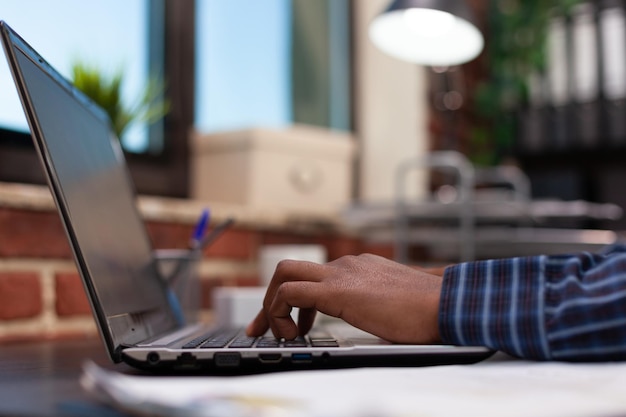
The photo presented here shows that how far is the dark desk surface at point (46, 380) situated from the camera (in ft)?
1.05

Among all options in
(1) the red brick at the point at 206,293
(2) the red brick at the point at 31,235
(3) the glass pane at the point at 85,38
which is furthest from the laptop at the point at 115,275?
(1) the red brick at the point at 206,293

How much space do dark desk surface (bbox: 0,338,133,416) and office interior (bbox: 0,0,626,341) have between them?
30 cm

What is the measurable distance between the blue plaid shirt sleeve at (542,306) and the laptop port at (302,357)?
0.09 metres

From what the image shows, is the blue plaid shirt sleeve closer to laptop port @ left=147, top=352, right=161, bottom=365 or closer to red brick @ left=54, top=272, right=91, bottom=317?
laptop port @ left=147, top=352, right=161, bottom=365

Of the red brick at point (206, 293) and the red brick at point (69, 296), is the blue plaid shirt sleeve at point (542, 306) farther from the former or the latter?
the red brick at point (206, 293)

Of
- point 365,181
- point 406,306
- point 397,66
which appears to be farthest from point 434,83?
point 406,306

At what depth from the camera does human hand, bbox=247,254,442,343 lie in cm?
49

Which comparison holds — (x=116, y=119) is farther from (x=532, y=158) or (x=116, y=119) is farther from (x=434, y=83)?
(x=532, y=158)

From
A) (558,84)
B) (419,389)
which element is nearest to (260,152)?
(419,389)

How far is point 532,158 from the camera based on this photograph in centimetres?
296

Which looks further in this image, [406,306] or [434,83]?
[434,83]

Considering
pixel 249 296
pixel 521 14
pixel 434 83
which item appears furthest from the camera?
pixel 521 14

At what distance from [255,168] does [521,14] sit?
1.77 meters

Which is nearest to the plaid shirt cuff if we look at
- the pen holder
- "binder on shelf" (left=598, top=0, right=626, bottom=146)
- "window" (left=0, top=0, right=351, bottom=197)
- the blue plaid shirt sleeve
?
the blue plaid shirt sleeve
